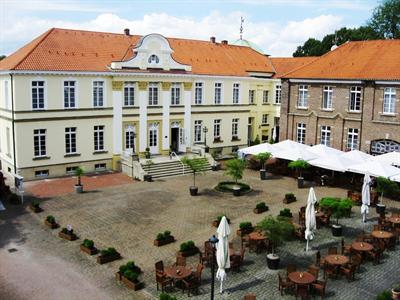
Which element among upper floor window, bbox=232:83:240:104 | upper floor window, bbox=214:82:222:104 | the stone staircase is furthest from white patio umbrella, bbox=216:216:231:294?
upper floor window, bbox=232:83:240:104

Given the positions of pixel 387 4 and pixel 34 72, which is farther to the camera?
pixel 387 4

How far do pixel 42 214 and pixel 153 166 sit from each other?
11.5 meters

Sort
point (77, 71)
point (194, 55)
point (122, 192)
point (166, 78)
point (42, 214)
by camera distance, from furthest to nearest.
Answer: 1. point (194, 55)
2. point (166, 78)
3. point (77, 71)
4. point (122, 192)
5. point (42, 214)

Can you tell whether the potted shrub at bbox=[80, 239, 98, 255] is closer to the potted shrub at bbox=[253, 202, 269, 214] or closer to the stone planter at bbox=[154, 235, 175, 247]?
the stone planter at bbox=[154, 235, 175, 247]

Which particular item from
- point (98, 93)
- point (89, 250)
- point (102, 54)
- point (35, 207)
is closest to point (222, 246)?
point (89, 250)

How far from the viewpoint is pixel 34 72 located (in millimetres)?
31594

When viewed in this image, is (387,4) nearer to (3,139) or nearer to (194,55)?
(194,55)

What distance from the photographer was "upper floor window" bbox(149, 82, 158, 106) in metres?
37.8

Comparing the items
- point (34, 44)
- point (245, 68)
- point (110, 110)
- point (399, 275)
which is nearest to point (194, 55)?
point (245, 68)

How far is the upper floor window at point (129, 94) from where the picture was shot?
36388 millimetres

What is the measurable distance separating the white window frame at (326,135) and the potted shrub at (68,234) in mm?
24359

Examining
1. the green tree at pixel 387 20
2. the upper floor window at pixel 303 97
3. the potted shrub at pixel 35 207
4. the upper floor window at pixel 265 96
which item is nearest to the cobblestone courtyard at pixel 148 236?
the potted shrub at pixel 35 207

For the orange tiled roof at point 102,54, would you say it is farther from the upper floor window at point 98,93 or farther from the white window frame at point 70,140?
the white window frame at point 70,140

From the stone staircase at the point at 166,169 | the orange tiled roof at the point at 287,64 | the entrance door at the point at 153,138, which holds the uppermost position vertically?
the orange tiled roof at the point at 287,64
